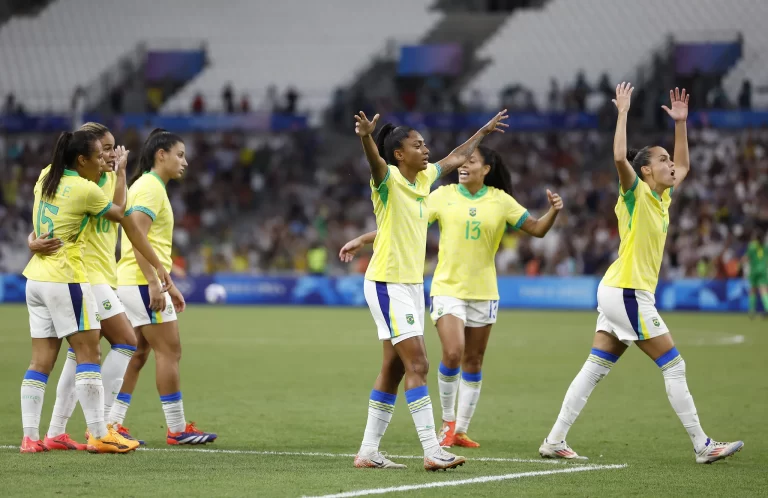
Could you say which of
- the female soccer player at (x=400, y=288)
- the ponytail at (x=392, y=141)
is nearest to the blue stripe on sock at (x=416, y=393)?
the female soccer player at (x=400, y=288)

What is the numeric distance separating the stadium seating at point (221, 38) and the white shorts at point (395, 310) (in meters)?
37.0

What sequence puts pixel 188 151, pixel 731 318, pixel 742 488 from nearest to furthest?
1. pixel 742 488
2. pixel 731 318
3. pixel 188 151

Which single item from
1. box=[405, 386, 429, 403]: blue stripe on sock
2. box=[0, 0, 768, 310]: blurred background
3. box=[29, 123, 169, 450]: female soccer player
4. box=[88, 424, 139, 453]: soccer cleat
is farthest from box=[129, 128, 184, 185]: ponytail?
box=[0, 0, 768, 310]: blurred background

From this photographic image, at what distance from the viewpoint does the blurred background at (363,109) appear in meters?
34.9

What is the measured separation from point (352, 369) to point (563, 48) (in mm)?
31010

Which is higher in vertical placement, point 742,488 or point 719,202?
point 719,202

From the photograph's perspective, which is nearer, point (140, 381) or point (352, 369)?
point (140, 381)

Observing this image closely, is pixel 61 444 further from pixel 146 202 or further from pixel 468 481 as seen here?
pixel 468 481

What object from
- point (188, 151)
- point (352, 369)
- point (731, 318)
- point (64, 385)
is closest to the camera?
point (64, 385)

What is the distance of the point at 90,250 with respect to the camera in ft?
30.0

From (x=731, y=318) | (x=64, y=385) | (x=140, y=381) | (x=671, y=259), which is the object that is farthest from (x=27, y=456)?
(x=671, y=259)

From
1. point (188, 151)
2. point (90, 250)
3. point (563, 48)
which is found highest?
point (563, 48)

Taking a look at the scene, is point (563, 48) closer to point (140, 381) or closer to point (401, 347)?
point (140, 381)

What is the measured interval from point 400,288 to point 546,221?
2.06 metres
